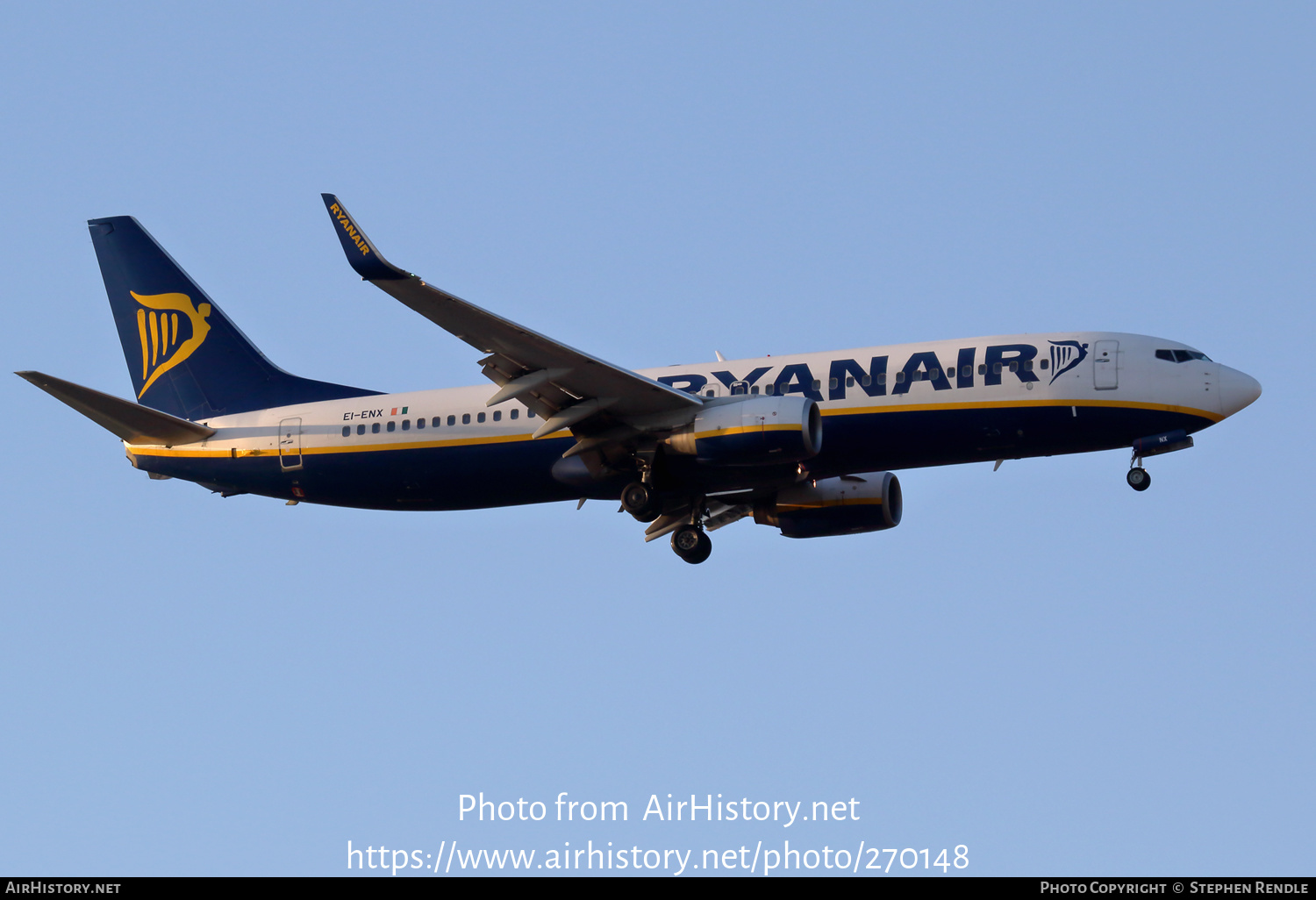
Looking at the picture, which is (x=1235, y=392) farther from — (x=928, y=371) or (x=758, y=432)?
(x=758, y=432)

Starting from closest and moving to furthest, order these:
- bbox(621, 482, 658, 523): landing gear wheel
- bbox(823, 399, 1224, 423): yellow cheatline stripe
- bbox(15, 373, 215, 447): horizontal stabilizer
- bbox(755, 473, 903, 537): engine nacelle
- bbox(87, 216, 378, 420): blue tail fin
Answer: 1. bbox(823, 399, 1224, 423): yellow cheatline stripe
2. bbox(621, 482, 658, 523): landing gear wheel
3. bbox(15, 373, 215, 447): horizontal stabilizer
4. bbox(755, 473, 903, 537): engine nacelle
5. bbox(87, 216, 378, 420): blue tail fin

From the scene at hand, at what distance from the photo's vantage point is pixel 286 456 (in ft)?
131

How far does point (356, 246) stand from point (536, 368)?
5.87m

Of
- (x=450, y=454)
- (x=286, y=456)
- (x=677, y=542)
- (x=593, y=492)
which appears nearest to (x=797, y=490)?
(x=677, y=542)

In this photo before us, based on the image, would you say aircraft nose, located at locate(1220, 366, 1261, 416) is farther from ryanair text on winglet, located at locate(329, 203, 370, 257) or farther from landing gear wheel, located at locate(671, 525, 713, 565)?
ryanair text on winglet, located at locate(329, 203, 370, 257)

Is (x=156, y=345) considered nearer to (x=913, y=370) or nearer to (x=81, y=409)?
(x=81, y=409)

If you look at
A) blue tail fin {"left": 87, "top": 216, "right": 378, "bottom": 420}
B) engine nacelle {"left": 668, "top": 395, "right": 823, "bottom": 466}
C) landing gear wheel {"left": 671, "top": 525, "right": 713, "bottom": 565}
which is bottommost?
landing gear wheel {"left": 671, "top": 525, "right": 713, "bottom": 565}

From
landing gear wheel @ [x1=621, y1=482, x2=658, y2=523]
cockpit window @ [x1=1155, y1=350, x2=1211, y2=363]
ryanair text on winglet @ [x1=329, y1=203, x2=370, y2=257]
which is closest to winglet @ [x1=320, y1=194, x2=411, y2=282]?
ryanair text on winglet @ [x1=329, y1=203, x2=370, y2=257]

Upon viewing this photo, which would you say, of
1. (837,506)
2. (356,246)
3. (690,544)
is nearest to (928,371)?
(837,506)

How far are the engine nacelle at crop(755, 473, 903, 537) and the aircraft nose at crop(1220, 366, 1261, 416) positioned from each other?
9404mm

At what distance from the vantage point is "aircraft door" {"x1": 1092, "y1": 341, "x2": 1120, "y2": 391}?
115 ft

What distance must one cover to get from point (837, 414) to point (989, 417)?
344 centimetres

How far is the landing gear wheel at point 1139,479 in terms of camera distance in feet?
117

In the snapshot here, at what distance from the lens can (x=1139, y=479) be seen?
35.6 meters
